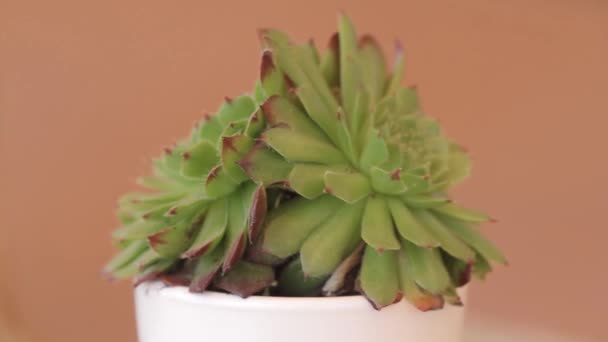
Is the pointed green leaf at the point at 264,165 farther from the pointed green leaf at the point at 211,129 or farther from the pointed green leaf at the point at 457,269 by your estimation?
the pointed green leaf at the point at 457,269

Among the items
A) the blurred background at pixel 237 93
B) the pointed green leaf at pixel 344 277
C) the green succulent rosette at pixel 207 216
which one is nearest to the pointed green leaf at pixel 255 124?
the green succulent rosette at pixel 207 216

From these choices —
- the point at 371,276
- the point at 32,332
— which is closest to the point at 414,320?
the point at 371,276

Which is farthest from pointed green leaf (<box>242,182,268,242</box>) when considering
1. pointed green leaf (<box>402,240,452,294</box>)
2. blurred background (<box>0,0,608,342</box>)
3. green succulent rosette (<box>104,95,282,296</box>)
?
blurred background (<box>0,0,608,342</box>)

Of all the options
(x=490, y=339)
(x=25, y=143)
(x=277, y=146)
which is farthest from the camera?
(x=490, y=339)

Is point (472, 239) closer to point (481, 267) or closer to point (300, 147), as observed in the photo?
point (481, 267)

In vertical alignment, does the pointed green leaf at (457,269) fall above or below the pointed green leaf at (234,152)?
below

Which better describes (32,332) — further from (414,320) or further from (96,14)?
(414,320)
